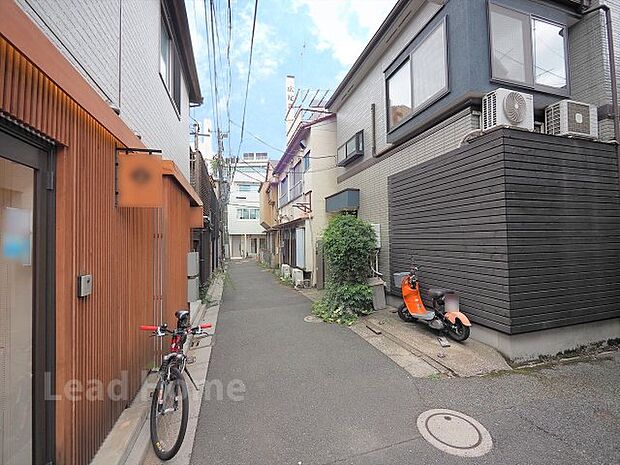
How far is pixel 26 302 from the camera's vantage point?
6.94ft

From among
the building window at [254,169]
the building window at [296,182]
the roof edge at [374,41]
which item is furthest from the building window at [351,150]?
the building window at [254,169]

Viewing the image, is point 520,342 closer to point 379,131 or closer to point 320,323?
point 320,323

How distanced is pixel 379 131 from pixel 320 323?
5.87m

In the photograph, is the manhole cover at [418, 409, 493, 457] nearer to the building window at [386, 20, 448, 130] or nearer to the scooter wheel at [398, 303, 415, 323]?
the scooter wheel at [398, 303, 415, 323]

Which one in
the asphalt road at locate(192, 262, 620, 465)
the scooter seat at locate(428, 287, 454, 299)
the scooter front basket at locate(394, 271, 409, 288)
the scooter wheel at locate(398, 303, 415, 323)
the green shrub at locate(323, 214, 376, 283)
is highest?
the green shrub at locate(323, 214, 376, 283)

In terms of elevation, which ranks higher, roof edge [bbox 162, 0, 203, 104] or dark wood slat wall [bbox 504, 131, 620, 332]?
roof edge [bbox 162, 0, 203, 104]

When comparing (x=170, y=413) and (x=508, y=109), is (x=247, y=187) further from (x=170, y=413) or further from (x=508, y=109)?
(x=170, y=413)

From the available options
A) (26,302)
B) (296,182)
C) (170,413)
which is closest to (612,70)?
(170,413)

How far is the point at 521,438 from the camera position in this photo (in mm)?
3078

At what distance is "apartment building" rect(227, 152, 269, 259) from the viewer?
35719 millimetres

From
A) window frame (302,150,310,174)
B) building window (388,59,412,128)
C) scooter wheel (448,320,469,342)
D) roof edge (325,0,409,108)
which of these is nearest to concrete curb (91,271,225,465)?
scooter wheel (448,320,469,342)

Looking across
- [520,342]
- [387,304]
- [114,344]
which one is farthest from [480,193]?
[114,344]

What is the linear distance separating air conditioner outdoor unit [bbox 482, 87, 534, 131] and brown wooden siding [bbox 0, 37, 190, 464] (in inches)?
221

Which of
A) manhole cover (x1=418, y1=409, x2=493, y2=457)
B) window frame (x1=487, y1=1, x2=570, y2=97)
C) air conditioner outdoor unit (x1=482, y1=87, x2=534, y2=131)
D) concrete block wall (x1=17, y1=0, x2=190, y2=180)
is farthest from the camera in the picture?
window frame (x1=487, y1=1, x2=570, y2=97)
